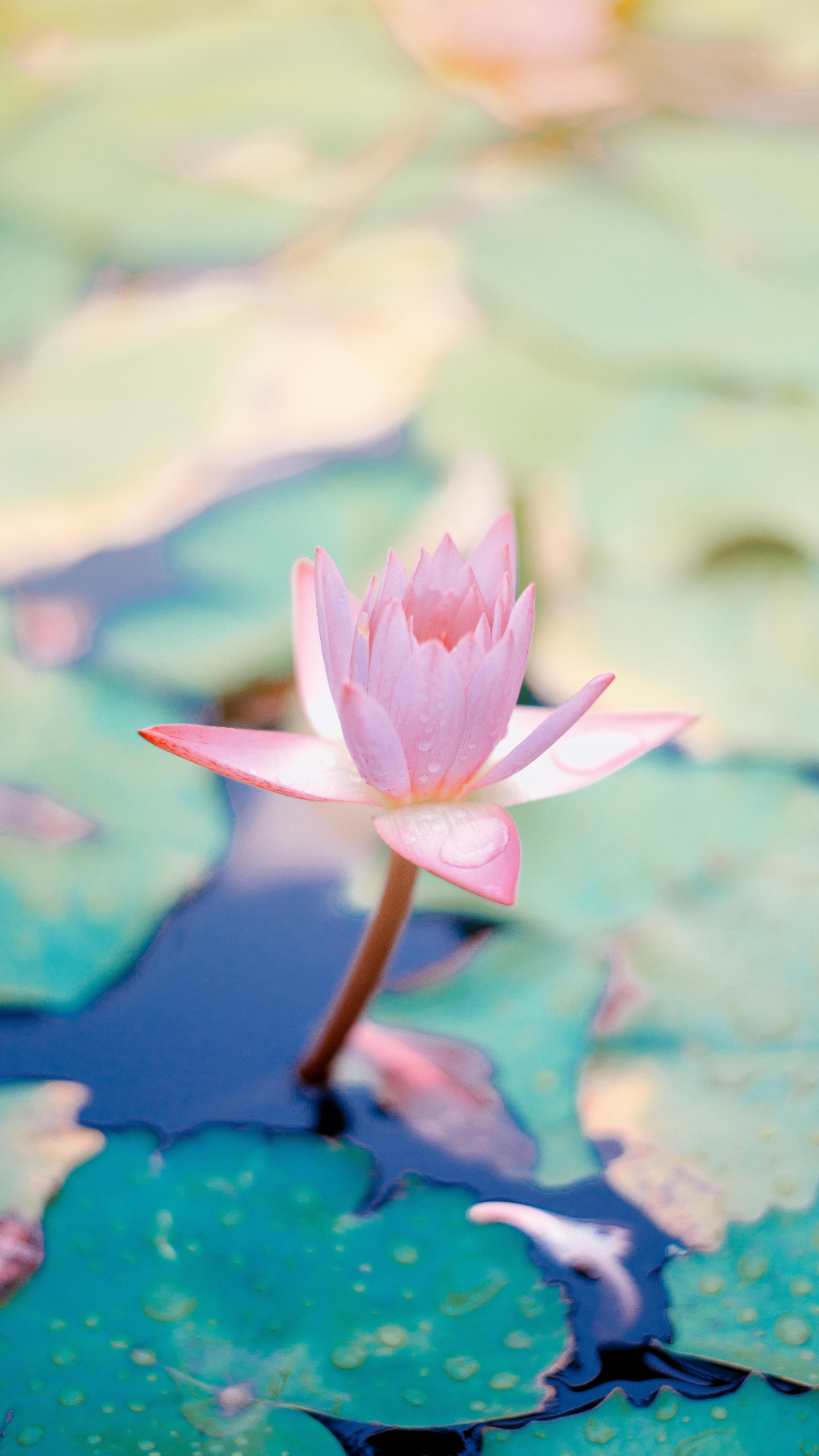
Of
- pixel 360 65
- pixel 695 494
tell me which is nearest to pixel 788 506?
pixel 695 494

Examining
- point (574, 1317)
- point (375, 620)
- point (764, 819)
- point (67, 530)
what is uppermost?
point (375, 620)

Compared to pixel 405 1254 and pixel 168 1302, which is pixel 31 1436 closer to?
pixel 168 1302

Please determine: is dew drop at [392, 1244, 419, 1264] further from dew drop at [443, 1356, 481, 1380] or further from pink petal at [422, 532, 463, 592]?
pink petal at [422, 532, 463, 592]

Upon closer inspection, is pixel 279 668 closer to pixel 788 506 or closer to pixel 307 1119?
pixel 307 1119

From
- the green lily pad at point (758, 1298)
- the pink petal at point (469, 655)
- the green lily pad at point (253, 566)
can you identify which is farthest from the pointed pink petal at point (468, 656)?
the green lily pad at point (253, 566)

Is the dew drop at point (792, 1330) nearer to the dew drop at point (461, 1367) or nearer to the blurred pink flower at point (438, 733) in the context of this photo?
the dew drop at point (461, 1367)

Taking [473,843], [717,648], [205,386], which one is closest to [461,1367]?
[473,843]

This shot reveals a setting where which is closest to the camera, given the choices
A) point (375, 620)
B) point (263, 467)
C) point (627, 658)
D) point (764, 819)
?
point (375, 620)
